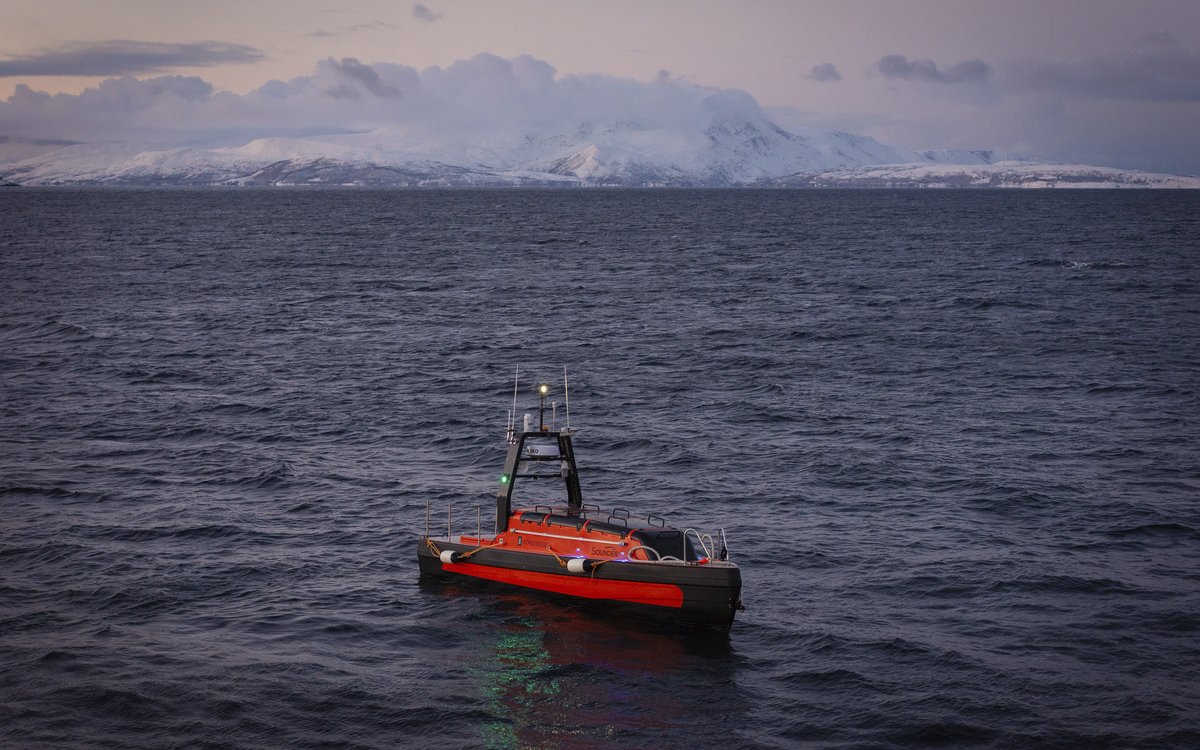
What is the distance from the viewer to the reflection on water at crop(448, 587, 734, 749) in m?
21.6

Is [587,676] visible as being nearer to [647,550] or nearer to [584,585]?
[584,585]

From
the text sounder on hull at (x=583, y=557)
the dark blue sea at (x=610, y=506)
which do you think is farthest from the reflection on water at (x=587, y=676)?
the text sounder on hull at (x=583, y=557)

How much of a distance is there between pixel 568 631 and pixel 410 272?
84.5 m

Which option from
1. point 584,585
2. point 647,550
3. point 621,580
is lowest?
point 584,585

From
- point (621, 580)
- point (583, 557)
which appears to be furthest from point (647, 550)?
point (583, 557)

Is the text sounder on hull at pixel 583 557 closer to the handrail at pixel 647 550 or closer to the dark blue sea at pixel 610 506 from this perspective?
the handrail at pixel 647 550

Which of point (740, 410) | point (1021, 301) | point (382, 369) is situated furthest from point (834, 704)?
point (1021, 301)

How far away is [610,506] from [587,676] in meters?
11.7

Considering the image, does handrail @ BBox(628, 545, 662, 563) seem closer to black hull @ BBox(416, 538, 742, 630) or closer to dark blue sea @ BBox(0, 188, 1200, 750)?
black hull @ BBox(416, 538, 742, 630)

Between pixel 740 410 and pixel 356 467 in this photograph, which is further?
pixel 740 410

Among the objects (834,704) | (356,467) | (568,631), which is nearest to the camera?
(834,704)

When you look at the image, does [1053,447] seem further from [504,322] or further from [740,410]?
[504,322]

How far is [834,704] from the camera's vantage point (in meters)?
22.7

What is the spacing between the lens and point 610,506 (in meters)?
35.5
